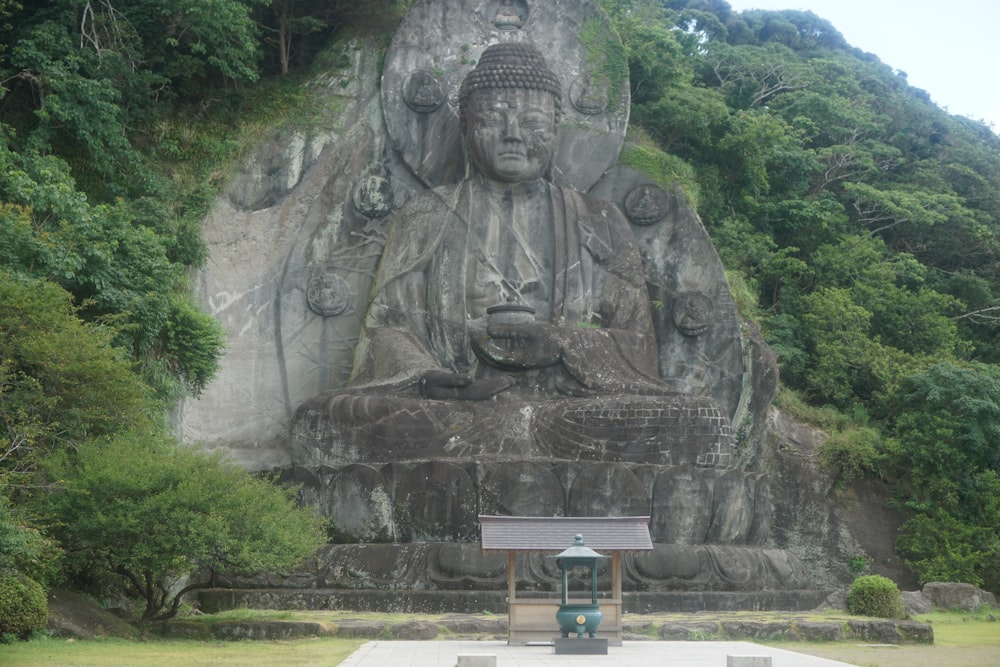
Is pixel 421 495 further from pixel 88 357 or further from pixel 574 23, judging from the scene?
pixel 574 23

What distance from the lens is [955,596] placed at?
44.9 ft

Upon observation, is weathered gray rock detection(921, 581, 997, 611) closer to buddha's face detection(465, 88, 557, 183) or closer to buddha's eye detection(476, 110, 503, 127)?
buddha's face detection(465, 88, 557, 183)

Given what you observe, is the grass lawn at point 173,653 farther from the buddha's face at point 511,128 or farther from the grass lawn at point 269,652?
the buddha's face at point 511,128

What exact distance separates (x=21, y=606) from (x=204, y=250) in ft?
21.8

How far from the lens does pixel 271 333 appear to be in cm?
1548

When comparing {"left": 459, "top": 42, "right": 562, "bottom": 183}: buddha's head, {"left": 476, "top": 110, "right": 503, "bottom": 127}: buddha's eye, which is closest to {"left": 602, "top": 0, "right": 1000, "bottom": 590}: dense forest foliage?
{"left": 459, "top": 42, "right": 562, "bottom": 183}: buddha's head

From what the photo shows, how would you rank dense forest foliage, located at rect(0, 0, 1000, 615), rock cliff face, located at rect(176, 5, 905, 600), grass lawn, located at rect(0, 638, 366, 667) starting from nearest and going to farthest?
grass lawn, located at rect(0, 638, 366, 667)
dense forest foliage, located at rect(0, 0, 1000, 615)
rock cliff face, located at rect(176, 5, 905, 600)

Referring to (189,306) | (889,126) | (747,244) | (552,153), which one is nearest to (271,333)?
(189,306)

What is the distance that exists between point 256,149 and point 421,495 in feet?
18.7

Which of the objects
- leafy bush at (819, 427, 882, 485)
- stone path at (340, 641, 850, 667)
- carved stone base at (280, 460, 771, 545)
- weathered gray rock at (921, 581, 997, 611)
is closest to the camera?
stone path at (340, 641, 850, 667)

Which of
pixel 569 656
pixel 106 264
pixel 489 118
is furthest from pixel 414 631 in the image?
pixel 489 118

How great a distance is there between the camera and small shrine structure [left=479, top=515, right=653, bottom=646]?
9.55 m

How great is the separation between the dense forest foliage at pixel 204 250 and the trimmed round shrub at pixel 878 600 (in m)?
3.87

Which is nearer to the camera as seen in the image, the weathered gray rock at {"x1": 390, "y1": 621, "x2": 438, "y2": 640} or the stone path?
the stone path
